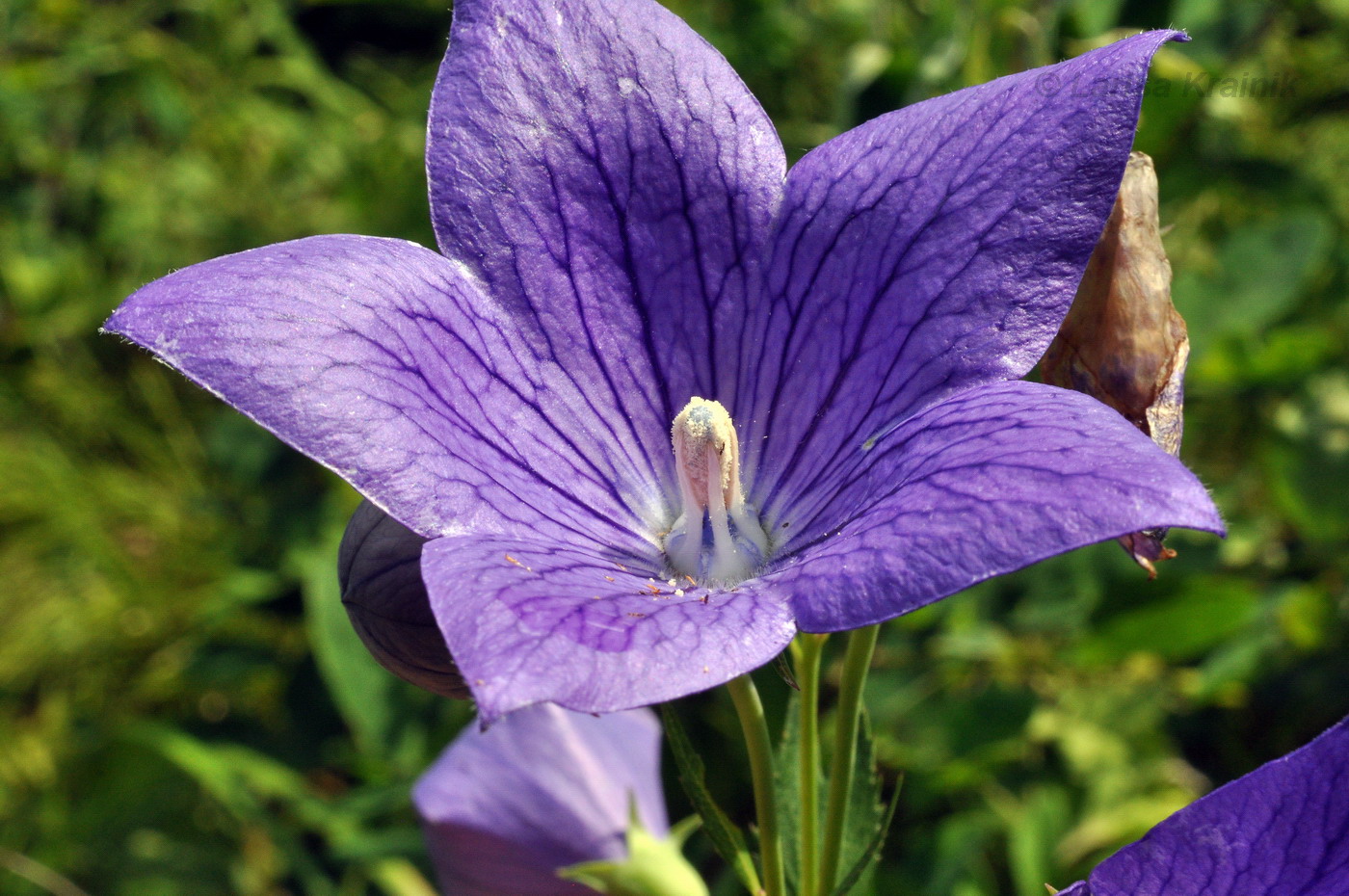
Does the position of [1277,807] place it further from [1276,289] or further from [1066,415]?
[1276,289]

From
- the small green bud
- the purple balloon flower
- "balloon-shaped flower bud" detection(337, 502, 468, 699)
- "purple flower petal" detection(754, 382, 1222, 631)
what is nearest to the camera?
"purple flower petal" detection(754, 382, 1222, 631)

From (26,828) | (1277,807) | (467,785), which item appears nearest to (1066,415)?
(1277,807)

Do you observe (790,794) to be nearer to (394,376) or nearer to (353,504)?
(394,376)

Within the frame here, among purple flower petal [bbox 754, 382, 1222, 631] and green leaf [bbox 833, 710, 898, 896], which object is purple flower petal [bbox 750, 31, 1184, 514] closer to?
purple flower petal [bbox 754, 382, 1222, 631]

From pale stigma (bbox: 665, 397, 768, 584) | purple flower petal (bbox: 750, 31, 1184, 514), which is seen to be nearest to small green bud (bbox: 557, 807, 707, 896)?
pale stigma (bbox: 665, 397, 768, 584)

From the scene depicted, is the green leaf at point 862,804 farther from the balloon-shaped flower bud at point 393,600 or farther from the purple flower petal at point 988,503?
the balloon-shaped flower bud at point 393,600

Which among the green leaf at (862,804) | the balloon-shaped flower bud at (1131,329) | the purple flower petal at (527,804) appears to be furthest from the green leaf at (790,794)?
the balloon-shaped flower bud at (1131,329)
